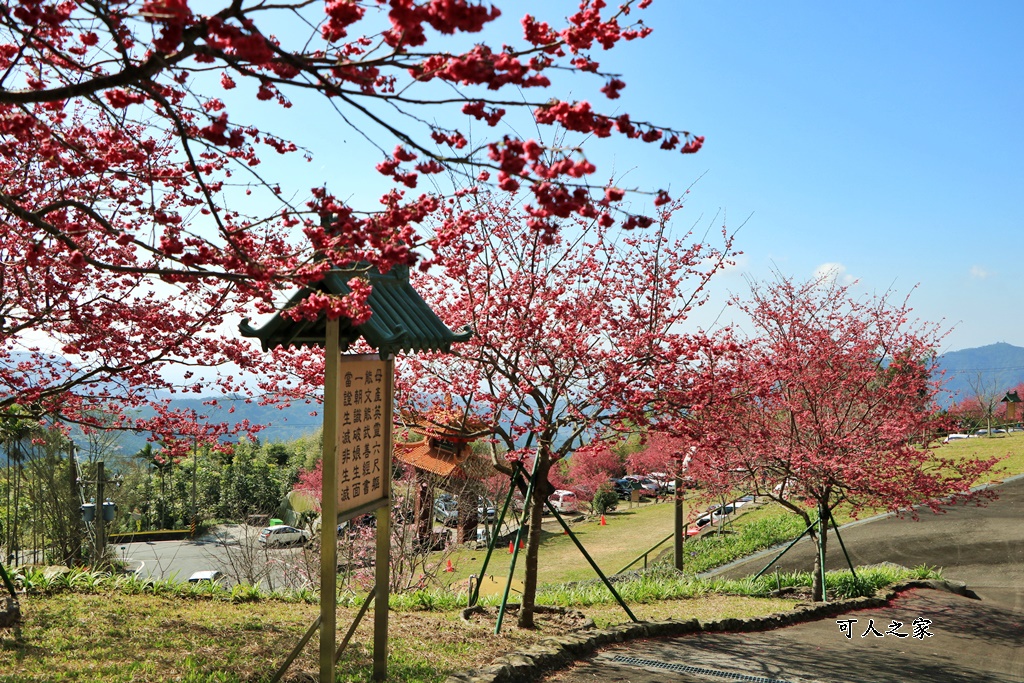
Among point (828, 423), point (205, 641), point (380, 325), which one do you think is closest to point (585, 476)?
point (828, 423)

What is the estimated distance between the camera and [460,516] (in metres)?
18.5

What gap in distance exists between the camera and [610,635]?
7.20 meters

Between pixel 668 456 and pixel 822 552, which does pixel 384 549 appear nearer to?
pixel 822 552

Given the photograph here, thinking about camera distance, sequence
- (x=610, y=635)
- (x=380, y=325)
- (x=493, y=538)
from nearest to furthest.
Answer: (x=380, y=325)
(x=610, y=635)
(x=493, y=538)

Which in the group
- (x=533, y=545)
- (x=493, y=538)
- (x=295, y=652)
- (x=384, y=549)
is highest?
(x=384, y=549)

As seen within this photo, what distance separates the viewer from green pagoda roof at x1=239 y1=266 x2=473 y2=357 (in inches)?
192

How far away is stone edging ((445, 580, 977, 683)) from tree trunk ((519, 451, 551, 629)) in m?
0.67

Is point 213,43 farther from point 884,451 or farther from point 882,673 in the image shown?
point 884,451

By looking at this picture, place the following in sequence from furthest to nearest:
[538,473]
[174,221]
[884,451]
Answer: [884,451] < [538,473] < [174,221]

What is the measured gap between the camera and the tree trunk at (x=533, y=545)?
24.8 feet

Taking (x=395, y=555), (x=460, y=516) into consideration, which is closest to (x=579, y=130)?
(x=395, y=555)

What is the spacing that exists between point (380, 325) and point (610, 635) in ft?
13.3

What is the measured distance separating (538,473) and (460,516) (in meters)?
11.2

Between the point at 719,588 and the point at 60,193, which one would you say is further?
the point at 719,588
